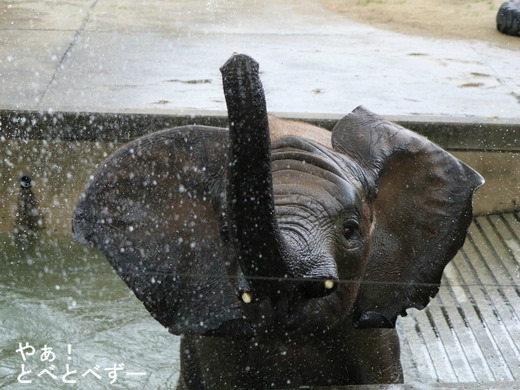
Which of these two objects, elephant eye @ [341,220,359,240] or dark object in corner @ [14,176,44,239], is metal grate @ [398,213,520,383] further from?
dark object in corner @ [14,176,44,239]

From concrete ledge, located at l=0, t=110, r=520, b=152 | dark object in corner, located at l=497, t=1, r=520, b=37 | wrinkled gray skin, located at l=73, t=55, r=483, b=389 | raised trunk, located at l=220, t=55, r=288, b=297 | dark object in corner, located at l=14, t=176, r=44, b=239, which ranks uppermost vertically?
raised trunk, located at l=220, t=55, r=288, b=297

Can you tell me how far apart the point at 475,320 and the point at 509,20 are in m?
4.87

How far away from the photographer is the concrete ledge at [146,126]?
5797 mm

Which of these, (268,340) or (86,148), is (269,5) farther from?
(268,340)

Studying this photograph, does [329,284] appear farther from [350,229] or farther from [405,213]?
[405,213]

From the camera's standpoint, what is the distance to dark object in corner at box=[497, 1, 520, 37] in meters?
9.00

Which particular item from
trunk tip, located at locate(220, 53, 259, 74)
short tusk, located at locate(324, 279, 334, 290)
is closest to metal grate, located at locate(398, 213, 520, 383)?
short tusk, located at locate(324, 279, 334, 290)

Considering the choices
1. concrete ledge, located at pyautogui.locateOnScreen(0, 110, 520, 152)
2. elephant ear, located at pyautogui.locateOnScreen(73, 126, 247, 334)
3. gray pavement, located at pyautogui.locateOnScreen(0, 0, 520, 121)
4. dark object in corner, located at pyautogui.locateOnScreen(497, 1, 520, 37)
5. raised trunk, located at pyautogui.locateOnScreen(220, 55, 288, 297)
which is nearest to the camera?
raised trunk, located at pyautogui.locateOnScreen(220, 55, 288, 297)

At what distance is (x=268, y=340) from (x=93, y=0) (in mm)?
7341

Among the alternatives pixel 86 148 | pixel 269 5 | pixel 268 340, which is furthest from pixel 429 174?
pixel 269 5

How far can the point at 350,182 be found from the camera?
325 centimetres

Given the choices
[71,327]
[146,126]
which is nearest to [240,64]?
[71,327]

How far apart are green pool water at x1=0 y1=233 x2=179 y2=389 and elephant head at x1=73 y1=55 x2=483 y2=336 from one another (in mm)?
1294

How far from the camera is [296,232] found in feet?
9.12
